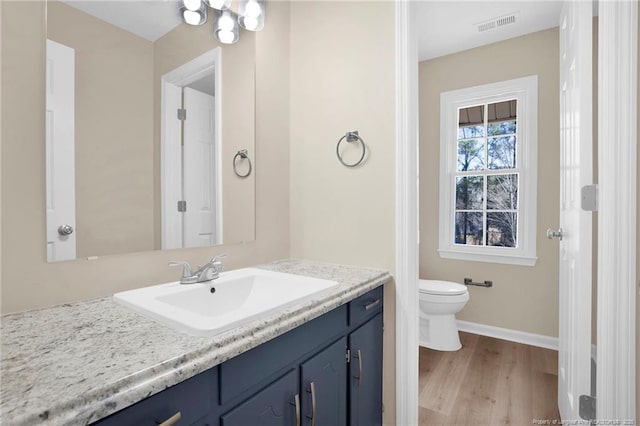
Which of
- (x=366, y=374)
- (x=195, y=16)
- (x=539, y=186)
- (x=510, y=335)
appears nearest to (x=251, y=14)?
(x=195, y=16)

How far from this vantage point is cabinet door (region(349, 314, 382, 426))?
4.10ft

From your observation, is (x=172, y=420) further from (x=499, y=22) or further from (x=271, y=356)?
(x=499, y=22)

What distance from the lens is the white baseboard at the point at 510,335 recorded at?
2.62 m

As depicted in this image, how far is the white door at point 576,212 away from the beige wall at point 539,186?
3.80 ft

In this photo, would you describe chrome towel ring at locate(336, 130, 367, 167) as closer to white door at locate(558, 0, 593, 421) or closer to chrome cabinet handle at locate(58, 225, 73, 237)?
white door at locate(558, 0, 593, 421)

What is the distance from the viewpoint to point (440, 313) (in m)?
2.55

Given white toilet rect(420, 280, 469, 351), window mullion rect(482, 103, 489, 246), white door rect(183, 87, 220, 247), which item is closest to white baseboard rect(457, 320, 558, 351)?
white toilet rect(420, 280, 469, 351)

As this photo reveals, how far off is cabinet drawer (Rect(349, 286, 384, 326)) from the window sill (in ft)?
6.01

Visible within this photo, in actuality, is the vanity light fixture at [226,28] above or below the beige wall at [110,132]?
above

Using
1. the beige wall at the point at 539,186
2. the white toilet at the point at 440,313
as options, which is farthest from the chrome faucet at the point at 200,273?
the beige wall at the point at 539,186

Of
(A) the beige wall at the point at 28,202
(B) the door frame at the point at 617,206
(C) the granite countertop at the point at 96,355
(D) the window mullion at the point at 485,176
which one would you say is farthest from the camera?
(D) the window mullion at the point at 485,176

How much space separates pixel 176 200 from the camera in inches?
51.2

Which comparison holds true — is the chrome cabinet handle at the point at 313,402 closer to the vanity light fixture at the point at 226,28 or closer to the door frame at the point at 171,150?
the door frame at the point at 171,150

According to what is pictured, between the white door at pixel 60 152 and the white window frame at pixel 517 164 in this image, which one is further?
the white window frame at pixel 517 164
